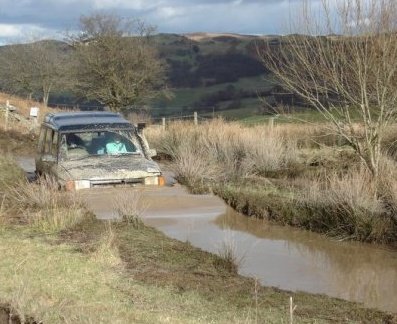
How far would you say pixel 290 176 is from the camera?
719 inches

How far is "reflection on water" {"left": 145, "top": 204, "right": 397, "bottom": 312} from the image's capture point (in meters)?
8.25

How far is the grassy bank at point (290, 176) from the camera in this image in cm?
1118

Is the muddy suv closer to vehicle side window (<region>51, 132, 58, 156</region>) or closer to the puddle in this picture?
vehicle side window (<region>51, 132, 58, 156</region>)

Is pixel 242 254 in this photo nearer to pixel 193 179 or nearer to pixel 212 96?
pixel 193 179

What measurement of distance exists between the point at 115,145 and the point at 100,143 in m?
0.30

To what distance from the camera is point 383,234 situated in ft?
35.0

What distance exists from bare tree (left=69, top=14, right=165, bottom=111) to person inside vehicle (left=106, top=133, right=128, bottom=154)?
36.8 metres

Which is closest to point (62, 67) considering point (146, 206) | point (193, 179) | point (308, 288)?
point (193, 179)

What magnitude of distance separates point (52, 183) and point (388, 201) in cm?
592

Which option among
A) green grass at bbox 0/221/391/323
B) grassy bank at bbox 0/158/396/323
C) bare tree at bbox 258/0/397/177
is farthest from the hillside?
green grass at bbox 0/221/391/323

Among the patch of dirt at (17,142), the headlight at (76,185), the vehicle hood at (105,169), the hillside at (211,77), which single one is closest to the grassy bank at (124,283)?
the headlight at (76,185)

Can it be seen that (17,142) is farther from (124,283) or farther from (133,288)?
(133,288)

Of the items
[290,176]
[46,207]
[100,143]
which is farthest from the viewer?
[290,176]

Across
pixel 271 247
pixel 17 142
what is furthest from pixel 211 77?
pixel 271 247
